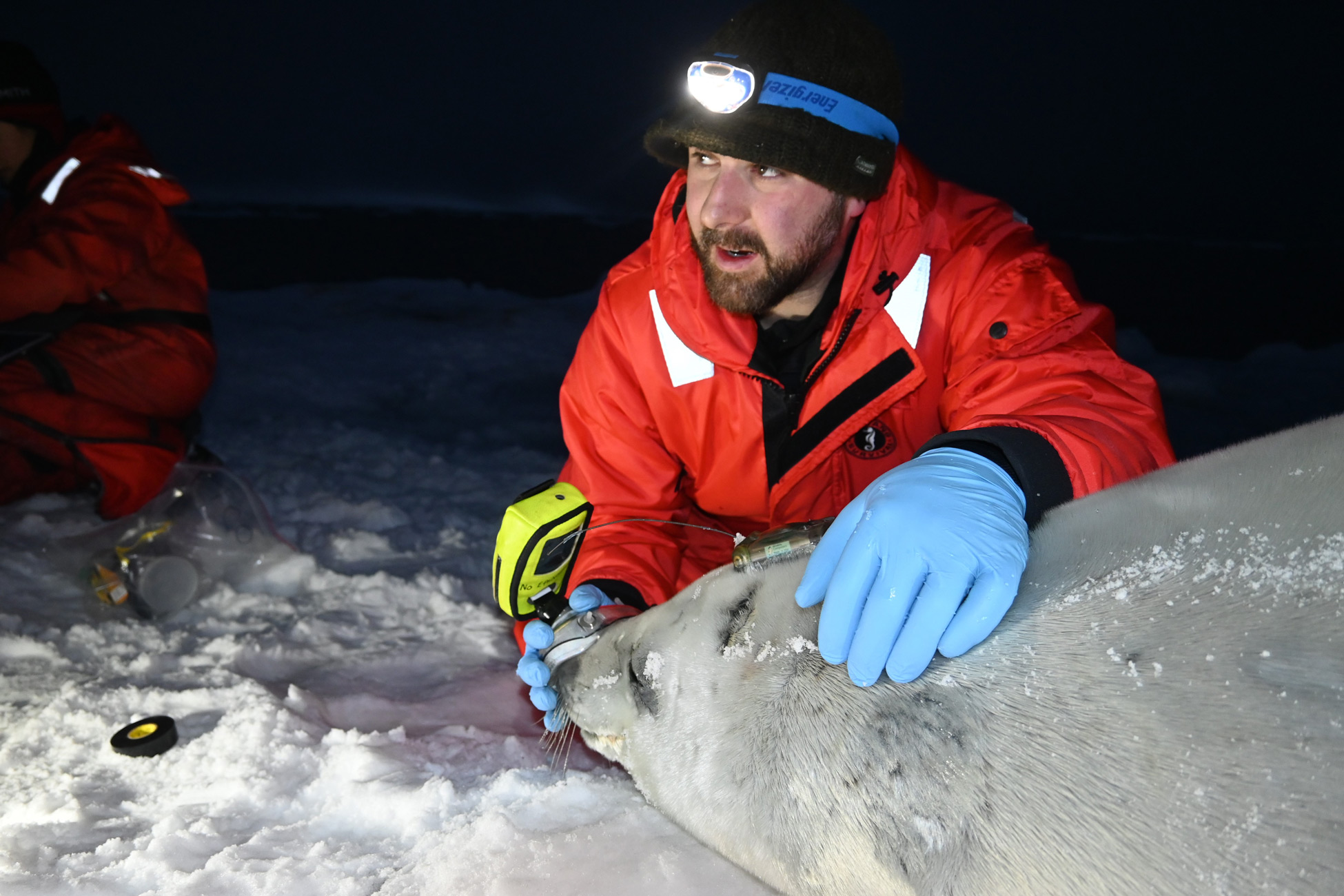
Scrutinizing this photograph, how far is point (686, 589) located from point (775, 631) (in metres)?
0.26

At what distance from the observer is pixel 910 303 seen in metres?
1.97

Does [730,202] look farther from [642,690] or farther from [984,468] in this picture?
[642,690]

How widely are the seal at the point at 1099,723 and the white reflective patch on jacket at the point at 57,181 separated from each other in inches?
128

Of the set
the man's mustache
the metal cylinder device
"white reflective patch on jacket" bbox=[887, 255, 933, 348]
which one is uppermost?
the man's mustache

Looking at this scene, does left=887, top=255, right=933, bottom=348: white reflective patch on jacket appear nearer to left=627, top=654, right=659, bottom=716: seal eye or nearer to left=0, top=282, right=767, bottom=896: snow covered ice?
left=627, top=654, right=659, bottom=716: seal eye

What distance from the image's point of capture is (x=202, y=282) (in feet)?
11.5

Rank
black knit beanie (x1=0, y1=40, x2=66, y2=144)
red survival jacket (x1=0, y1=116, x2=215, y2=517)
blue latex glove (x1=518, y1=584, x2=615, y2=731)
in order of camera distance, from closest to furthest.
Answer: blue latex glove (x1=518, y1=584, x2=615, y2=731) < red survival jacket (x1=0, y1=116, x2=215, y2=517) < black knit beanie (x1=0, y1=40, x2=66, y2=144)

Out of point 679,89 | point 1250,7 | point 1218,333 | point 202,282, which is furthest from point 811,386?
point 1250,7

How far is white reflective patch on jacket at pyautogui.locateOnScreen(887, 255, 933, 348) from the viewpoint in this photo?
1964 millimetres

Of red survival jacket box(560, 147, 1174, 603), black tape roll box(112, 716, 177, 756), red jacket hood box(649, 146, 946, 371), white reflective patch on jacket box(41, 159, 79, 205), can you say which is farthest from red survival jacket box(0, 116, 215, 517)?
red jacket hood box(649, 146, 946, 371)

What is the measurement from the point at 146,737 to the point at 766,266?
5.25ft

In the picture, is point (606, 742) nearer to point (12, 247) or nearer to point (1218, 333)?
point (12, 247)

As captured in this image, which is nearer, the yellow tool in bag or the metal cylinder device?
the metal cylinder device

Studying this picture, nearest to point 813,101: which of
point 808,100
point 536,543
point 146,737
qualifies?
point 808,100
